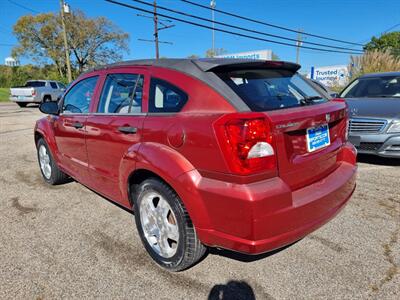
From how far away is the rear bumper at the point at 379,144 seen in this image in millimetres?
4500

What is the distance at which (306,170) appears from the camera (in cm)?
214

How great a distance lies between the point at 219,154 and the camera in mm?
1849

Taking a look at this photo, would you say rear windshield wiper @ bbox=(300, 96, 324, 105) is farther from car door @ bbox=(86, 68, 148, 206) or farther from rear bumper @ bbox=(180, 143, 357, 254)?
car door @ bbox=(86, 68, 148, 206)

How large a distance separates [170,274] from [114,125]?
1.37 m

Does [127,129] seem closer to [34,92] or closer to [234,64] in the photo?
[234,64]

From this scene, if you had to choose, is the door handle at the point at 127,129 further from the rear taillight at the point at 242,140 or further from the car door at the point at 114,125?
the rear taillight at the point at 242,140

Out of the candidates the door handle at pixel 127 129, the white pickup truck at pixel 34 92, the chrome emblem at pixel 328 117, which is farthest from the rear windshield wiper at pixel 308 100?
the white pickup truck at pixel 34 92

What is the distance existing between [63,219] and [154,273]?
152 centimetres

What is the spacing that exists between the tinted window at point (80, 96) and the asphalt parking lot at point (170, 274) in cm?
120

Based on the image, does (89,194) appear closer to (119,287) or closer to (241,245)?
(119,287)

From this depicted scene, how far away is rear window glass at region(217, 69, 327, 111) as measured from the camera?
2.10 meters

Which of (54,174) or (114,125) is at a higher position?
(114,125)

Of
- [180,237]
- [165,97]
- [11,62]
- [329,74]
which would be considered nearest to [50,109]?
[165,97]

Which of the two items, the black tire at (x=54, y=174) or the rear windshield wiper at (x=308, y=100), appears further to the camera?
the black tire at (x=54, y=174)
